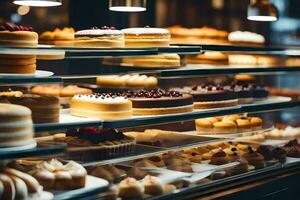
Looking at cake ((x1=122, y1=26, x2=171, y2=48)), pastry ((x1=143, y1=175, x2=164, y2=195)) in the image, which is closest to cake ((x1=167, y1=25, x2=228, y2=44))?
cake ((x1=122, y1=26, x2=171, y2=48))

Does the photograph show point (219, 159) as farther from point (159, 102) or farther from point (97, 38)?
point (97, 38)

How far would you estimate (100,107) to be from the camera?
4.54 metres

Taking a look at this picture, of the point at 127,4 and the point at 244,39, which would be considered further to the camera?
the point at 244,39

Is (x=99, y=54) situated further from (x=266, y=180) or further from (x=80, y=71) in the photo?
(x=266, y=180)

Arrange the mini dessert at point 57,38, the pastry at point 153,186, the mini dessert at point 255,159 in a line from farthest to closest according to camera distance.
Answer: the mini dessert at point 255,159 → the mini dessert at point 57,38 → the pastry at point 153,186

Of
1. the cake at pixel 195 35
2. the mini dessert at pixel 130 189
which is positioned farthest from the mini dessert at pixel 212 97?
the mini dessert at pixel 130 189

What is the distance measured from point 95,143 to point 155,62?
41.9 inches

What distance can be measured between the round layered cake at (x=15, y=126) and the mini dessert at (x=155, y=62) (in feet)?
5.64

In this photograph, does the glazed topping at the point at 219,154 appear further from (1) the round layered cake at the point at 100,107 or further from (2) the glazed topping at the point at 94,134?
(1) the round layered cake at the point at 100,107

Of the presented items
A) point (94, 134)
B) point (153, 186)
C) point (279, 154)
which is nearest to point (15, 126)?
point (94, 134)

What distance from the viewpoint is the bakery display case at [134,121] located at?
3.88m

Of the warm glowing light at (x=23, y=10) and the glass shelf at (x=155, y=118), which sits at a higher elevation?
the warm glowing light at (x=23, y=10)

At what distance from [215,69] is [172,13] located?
1501 millimetres

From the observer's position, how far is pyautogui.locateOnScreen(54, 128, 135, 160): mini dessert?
14.6 ft
